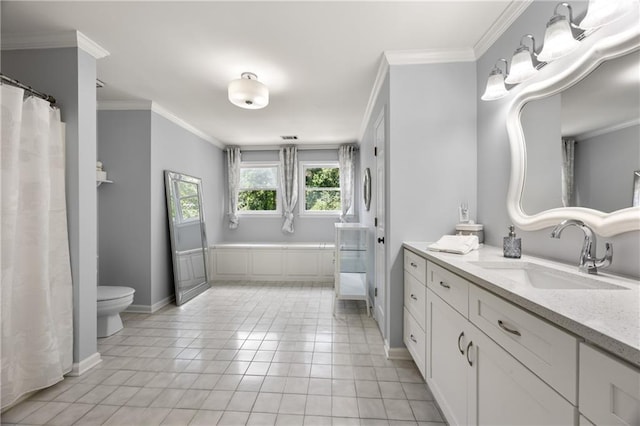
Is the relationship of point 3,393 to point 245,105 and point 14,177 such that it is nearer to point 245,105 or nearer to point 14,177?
point 14,177

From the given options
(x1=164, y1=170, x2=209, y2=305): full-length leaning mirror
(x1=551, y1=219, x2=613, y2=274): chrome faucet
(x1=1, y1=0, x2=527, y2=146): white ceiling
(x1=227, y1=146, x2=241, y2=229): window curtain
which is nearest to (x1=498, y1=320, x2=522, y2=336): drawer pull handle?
(x1=551, y1=219, x2=613, y2=274): chrome faucet

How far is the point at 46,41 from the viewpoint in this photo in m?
2.01

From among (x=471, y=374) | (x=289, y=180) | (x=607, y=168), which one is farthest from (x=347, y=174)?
(x=471, y=374)

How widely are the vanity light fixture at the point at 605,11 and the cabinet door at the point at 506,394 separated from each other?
1285 millimetres

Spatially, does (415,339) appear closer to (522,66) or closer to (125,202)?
(522,66)

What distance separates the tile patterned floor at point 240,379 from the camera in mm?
1603

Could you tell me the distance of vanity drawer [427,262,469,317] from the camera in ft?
4.08

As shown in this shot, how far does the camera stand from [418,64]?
2201 mm

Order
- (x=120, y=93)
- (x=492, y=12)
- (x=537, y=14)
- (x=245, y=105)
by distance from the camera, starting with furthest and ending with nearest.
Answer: (x=120, y=93), (x=245, y=105), (x=492, y=12), (x=537, y=14)

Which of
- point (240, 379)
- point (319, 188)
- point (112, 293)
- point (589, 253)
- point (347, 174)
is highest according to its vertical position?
point (347, 174)

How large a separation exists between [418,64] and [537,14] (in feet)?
2.60

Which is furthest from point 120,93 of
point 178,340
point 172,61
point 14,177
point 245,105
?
point 178,340

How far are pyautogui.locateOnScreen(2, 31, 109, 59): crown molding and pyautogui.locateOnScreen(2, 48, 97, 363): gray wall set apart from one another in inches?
1.4

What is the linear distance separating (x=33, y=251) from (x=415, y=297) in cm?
258
